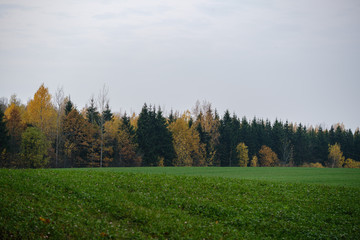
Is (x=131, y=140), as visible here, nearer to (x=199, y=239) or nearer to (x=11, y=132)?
(x=11, y=132)

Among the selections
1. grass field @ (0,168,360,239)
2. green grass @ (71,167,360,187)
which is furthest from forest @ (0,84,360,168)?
grass field @ (0,168,360,239)

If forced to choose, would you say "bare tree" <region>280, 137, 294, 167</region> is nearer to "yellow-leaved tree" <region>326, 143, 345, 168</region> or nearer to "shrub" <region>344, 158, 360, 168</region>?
"yellow-leaved tree" <region>326, 143, 345, 168</region>

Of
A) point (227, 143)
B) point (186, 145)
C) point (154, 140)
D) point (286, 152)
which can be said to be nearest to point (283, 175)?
point (186, 145)

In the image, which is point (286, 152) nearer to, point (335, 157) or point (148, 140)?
point (335, 157)

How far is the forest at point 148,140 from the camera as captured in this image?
65.5 meters

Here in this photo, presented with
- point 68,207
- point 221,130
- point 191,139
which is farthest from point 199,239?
point 221,130

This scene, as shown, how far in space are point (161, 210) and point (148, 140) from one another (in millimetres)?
68434

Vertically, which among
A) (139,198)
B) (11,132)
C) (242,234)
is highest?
(11,132)

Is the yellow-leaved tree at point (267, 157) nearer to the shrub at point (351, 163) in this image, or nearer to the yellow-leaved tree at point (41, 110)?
the shrub at point (351, 163)

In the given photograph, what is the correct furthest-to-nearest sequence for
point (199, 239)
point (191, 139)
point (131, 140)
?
1. point (191, 139)
2. point (131, 140)
3. point (199, 239)

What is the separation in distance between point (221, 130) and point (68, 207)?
92.3m

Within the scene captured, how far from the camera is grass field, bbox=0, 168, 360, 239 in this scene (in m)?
12.8

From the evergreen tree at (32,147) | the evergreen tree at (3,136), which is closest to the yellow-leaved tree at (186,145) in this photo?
the evergreen tree at (32,147)

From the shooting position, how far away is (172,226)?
14852mm
